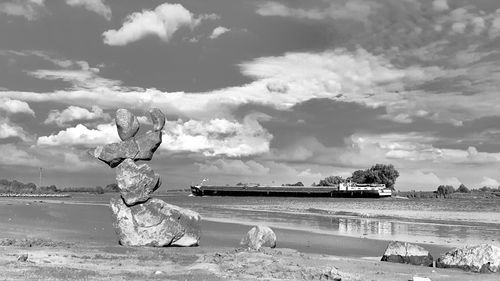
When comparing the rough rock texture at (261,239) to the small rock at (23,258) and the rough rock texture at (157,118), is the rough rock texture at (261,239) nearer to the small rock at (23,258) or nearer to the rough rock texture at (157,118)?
the rough rock texture at (157,118)

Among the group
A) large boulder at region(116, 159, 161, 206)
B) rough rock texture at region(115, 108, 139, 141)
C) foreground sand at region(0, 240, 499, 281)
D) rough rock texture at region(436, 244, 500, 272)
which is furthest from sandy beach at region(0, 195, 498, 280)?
rough rock texture at region(115, 108, 139, 141)

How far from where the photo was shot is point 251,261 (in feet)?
52.2

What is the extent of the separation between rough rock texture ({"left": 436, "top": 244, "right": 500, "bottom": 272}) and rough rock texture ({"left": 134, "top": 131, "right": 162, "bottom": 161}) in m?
11.0

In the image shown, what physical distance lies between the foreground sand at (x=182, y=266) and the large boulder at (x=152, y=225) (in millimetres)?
956

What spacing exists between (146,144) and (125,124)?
115 centimetres

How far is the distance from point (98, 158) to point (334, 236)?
13650 mm

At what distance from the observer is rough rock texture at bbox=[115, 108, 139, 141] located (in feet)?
70.0

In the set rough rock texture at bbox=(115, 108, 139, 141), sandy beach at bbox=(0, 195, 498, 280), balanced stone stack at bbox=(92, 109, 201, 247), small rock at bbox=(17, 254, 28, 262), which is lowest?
sandy beach at bbox=(0, 195, 498, 280)

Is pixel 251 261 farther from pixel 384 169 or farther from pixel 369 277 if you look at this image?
pixel 384 169

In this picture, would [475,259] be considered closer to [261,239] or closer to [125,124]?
[261,239]

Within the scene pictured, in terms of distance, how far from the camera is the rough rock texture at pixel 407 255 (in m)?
18.2

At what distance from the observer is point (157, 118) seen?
69.6 ft

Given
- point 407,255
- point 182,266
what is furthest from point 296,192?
point 182,266

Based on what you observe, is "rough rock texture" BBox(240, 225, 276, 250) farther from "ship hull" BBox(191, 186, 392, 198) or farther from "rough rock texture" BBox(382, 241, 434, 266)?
"ship hull" BBox(191, 186, 392, 198)
